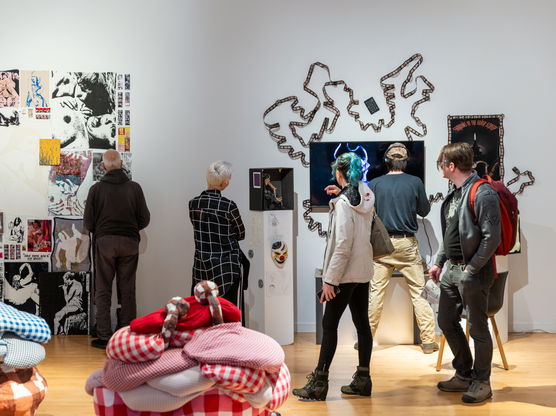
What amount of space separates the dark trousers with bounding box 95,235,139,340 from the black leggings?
7.69 feet

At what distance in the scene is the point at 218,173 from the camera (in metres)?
5.85

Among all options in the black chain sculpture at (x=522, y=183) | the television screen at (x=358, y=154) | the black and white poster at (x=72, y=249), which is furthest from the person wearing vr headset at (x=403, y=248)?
the black and white poster at (x=72, y=249)

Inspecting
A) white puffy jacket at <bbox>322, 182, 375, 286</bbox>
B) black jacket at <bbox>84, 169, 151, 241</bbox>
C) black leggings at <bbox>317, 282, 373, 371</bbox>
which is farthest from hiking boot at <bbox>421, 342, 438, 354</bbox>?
black jacket at <bbox>84, 169, 151, 241</bbox>

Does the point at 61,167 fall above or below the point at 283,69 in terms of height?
below

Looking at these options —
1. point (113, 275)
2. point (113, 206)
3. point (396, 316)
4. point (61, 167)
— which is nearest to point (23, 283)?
point (113, 275)

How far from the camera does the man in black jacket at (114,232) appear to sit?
20.7 feet

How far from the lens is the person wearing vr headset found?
6156mm

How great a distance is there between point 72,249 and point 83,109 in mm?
1256

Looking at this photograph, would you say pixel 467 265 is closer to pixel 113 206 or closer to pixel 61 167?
pixel 113 206

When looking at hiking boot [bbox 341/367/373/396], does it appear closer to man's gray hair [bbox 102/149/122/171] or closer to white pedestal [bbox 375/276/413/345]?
white pedestal [bbox 375/276/413/345]

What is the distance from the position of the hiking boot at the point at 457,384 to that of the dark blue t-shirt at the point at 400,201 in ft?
5.04

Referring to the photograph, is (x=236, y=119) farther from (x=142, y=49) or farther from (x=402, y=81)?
(x=402, y=81)

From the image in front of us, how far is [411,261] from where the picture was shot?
620 cm

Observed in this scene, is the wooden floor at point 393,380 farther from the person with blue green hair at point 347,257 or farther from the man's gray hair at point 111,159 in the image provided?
the man's gray hair at point 111,159
